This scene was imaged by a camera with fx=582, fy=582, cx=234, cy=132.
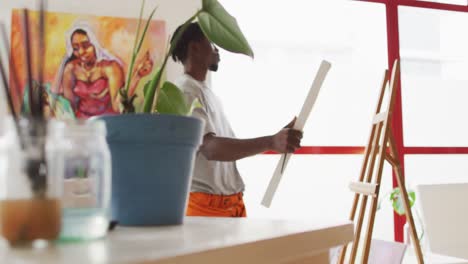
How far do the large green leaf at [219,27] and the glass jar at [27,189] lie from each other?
47 cm

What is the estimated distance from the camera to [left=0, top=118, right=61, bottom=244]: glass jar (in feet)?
1.90

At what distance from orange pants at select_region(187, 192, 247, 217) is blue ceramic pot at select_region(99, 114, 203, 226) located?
1.20 metres

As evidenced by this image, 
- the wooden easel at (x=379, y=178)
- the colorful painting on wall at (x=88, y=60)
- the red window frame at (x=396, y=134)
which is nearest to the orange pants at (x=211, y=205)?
the wooden easel at (x=379, y=178)

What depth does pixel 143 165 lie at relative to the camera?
0.82 meters

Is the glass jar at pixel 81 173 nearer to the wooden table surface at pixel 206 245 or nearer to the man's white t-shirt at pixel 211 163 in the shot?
the wooden table surface at pixel 206 245

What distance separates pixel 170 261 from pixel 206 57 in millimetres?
1648

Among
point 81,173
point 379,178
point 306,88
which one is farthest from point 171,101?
point 306,88

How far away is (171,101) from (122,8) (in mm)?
2599

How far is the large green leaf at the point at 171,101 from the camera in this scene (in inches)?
38.1

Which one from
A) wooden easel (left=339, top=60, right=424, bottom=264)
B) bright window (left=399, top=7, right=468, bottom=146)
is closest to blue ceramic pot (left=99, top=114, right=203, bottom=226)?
wooden easel (left=339, top=60, right=424, bottom=264)

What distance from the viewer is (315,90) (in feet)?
3.90

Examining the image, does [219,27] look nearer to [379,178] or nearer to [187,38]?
[187,38]

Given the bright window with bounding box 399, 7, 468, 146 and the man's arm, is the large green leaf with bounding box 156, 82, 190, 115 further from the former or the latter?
the bright window with bounding box 399, 7, 468, 146

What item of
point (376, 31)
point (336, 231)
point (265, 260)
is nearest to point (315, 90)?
point (336, 231)
